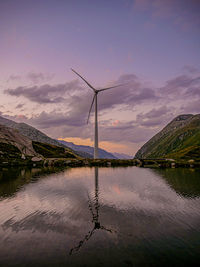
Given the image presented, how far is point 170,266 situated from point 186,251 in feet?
14.7

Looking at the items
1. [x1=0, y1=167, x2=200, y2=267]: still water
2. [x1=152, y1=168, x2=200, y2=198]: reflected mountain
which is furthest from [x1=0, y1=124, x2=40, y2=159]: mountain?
[x1=152, y1=168, x2=200, y2=198]: reflected mountain

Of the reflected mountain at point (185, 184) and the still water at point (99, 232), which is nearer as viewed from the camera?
the still water at point (99, 232)

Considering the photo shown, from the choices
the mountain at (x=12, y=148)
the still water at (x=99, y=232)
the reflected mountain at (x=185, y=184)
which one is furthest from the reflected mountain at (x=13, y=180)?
the mountain at (x=12, y=148)

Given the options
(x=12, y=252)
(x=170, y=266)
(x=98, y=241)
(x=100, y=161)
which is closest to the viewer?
(x=170, y=266)

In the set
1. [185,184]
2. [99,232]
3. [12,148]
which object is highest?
[12,148]

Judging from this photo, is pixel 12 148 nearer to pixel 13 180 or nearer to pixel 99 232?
pixel 13 180

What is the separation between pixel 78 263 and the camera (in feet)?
65.6

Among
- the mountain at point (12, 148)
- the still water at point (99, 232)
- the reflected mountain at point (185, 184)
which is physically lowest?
the still water at point (99, 232)

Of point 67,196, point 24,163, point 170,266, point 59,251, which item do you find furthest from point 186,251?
point 24,163

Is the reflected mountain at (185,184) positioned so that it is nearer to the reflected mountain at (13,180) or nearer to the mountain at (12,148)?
the reflected mountain at (13,180)

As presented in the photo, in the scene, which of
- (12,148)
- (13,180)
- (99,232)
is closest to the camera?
(99,232)

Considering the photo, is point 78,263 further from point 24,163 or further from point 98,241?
point 24,163

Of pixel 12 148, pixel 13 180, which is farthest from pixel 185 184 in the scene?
pixel 12 148

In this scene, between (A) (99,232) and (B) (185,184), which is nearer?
(A) (99,232)
